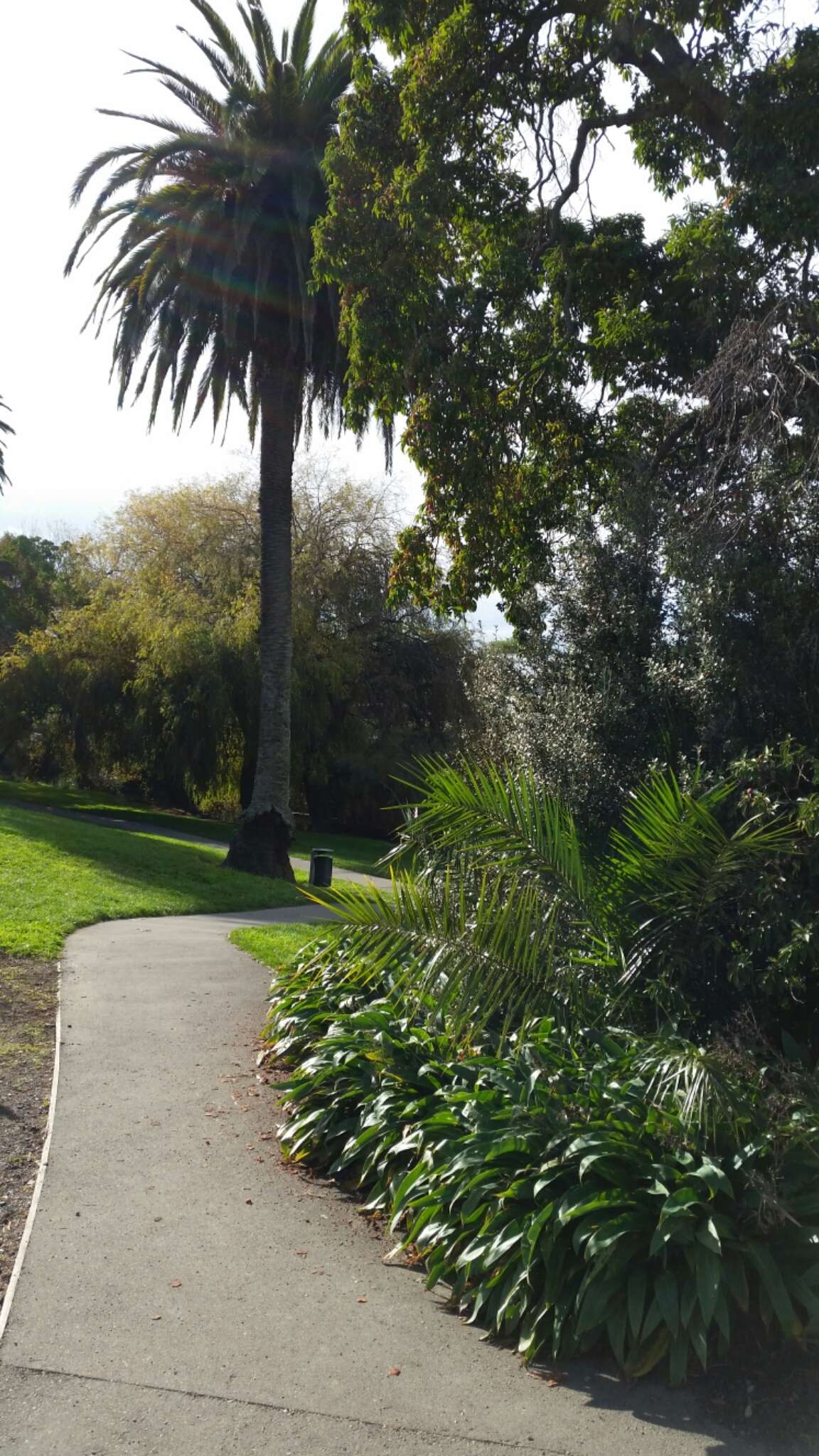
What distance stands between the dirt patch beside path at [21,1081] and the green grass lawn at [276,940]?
2.06 metres

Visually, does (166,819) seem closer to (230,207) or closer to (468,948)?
(230,207)

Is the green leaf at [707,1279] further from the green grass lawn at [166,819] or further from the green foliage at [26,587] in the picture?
the green foliage at [26,587]

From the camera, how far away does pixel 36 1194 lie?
5.52 meters

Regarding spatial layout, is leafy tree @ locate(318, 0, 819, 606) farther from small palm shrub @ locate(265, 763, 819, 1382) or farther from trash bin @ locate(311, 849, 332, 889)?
trash bin @ locate(311, 849, 332, 889)

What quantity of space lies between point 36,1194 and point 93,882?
1164 cm

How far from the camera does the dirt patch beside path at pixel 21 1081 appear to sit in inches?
215

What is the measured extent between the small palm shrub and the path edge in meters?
1.21

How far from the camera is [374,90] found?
10.7m

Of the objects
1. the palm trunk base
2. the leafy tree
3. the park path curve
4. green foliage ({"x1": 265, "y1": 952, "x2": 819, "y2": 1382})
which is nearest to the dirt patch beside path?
green foliage ({"x1": 265, "y1": 952, "x2": 819, "y2": 1382})

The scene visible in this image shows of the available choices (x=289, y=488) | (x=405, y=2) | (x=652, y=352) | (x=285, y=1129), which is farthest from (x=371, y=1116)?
(x=289, y=488)

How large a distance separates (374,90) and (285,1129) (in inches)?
345

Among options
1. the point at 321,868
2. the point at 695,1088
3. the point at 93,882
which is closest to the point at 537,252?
the point at 695,1088

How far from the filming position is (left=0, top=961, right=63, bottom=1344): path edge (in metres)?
4.44

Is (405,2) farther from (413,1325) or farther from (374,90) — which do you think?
(413,1325)
